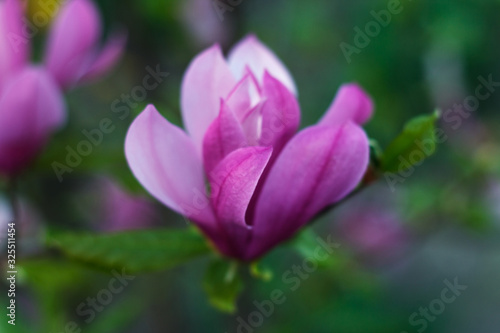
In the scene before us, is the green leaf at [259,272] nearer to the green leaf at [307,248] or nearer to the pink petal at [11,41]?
the green leaf at [307,248]

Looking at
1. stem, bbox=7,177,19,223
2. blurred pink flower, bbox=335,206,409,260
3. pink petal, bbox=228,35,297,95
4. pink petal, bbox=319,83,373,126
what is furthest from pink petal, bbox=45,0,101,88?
blurred pink flower, bbox=335,206,409,260

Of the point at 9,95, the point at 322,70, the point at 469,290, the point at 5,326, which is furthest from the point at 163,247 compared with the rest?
the point at 469,290

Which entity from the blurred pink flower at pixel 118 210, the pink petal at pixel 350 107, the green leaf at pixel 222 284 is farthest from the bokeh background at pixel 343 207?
the pink petal at pixel 350 107

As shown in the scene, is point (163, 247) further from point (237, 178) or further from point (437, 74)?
point (437, 74)

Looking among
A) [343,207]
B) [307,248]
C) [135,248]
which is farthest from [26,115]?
[343,207]

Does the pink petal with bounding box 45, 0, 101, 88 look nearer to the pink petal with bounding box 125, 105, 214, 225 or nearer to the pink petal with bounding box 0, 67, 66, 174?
the pink petal with bounding box 0, 67, 66, 174

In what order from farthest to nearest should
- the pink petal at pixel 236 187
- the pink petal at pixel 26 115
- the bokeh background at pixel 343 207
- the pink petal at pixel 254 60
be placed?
the bokeh background at pixel 343 207 → the pink petal at pixel 26 115 → the pink petal at pixel 254 60 → the pink petal at pixel 236 187
